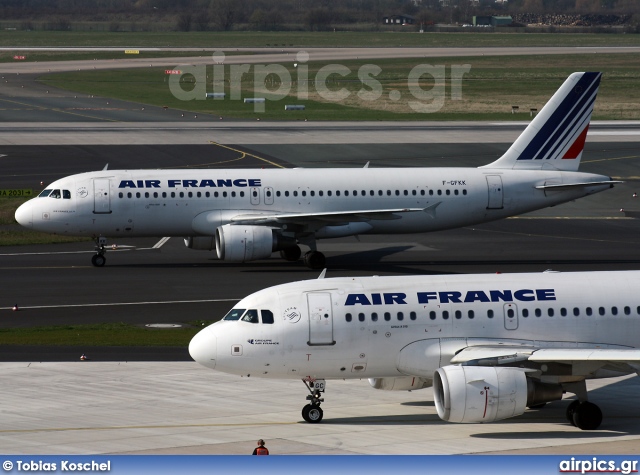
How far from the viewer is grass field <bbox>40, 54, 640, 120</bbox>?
131250mm

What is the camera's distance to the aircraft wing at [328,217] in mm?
58125

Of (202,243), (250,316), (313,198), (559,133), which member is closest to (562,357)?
(250,316)

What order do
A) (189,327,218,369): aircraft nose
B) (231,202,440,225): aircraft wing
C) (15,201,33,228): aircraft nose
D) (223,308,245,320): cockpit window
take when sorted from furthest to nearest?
(15,201,33,228): aircraft nose, (231,202,440,225): aircraft wing, (223,308,245,320): cockpit window, (189,327,218,369): aircraft nose

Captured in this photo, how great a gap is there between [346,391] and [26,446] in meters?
11.1

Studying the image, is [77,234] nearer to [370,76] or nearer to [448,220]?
[448,220]

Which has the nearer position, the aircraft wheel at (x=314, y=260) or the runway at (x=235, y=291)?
the runway at (x=235, y=291)

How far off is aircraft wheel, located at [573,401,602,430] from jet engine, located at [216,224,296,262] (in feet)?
88.3

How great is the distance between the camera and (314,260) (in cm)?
5931

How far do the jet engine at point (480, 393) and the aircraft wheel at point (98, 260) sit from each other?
32.0 metres

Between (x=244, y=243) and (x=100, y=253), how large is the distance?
7.99 metres

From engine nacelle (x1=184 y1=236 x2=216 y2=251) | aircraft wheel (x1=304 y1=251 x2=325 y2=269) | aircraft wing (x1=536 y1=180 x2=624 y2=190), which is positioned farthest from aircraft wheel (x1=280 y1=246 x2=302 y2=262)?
aircraft wing (x1=536 y1=180 x2=624 y2=190)

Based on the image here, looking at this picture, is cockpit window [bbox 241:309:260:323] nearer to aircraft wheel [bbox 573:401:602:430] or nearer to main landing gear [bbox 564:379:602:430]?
main landing gear [bbox 564:379:602:430]
